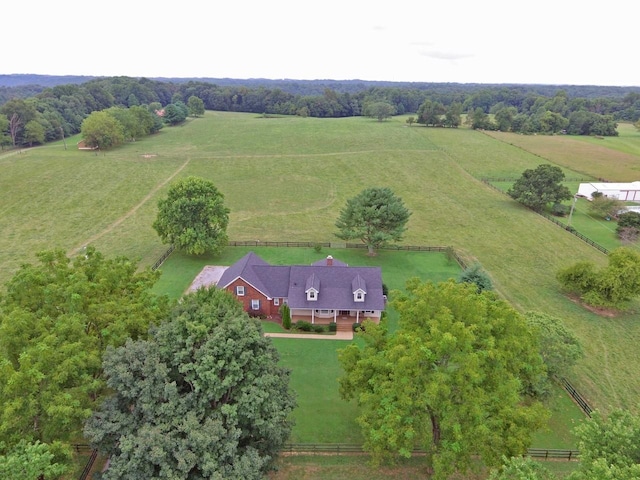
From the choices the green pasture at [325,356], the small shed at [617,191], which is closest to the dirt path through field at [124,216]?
the green pasture at [325,356]

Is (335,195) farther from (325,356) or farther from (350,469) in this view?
(350,469)

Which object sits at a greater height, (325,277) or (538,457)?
(325,277)

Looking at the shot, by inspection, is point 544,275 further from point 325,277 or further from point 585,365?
point 325,277

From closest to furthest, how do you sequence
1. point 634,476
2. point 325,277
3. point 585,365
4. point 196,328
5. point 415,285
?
1. point 634,476
2. point 196,328
3. point 415,285
4. point 585,365
5. point 325,277

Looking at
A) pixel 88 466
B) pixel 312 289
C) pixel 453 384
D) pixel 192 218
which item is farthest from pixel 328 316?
pixel 192 218

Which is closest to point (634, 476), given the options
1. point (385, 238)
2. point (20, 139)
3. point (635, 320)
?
point (635, 320)

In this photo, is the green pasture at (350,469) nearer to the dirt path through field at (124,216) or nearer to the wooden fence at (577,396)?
the wooden fence at (577,396)
